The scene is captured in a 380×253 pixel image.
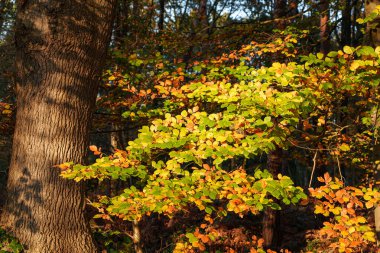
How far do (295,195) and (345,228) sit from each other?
0.56 meters

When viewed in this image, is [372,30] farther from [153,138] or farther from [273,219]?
[273,219]

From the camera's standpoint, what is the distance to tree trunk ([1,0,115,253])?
4.04m

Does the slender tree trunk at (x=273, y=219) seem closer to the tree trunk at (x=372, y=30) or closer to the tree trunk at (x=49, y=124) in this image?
the tree trunk at (x=372, y=30)

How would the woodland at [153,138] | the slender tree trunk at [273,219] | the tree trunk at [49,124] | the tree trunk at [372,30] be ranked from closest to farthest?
the woodland at [153,138] < the tree trunk at [49,124] < the tree trunk at [372,30] < the slender tree trunk at [273,219]

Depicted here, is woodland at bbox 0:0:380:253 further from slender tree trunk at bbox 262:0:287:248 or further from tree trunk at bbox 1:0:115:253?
slender tree trunk at bbox 262:0:287:248

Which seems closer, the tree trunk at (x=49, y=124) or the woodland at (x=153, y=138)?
the woodland at (x=153, y=138)

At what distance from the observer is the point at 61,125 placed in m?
4.17

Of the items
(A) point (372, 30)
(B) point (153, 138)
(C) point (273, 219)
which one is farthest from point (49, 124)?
(C) point (273, 219)

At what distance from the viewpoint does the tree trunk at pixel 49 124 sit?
13.2 ft

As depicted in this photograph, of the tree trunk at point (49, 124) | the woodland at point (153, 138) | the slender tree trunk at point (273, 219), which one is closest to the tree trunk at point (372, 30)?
Answer: the woodland at point (153, 138)

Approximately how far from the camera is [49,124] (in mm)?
4125

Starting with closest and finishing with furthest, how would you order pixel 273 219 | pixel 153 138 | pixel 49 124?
pixel 153 138 → pixel 49 124 → pixel 273 219

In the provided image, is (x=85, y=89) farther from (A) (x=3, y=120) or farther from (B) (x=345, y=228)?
(B) (x=345, y=228)

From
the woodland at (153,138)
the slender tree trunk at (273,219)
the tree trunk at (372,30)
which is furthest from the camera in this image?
the slender tree trunk at (273,219)
